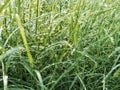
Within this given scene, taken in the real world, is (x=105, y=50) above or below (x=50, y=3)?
below

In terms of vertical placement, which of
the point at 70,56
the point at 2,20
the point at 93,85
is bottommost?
the point at 93,85

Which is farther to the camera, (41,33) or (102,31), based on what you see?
(102,31)

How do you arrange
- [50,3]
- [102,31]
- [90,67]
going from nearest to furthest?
[90,67] → [102,31] → [50,3]

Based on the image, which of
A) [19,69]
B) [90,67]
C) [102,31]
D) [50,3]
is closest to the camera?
[19,69]

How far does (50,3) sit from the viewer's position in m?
1.31

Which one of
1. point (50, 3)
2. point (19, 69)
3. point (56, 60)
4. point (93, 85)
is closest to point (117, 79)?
point (93, 85)

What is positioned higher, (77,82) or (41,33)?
(41,33)

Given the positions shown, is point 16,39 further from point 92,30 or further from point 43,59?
point 92,30

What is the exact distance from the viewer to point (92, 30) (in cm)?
119

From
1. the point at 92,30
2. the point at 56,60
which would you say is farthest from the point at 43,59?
the point at 92,30

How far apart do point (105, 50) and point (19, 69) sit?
335 millimetres

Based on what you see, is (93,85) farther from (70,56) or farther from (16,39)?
(16,39)

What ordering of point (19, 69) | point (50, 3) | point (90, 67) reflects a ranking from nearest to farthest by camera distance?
point (19, 69) → point (90, 67) → point (50, 3)

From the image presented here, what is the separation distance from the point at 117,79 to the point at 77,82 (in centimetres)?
13
